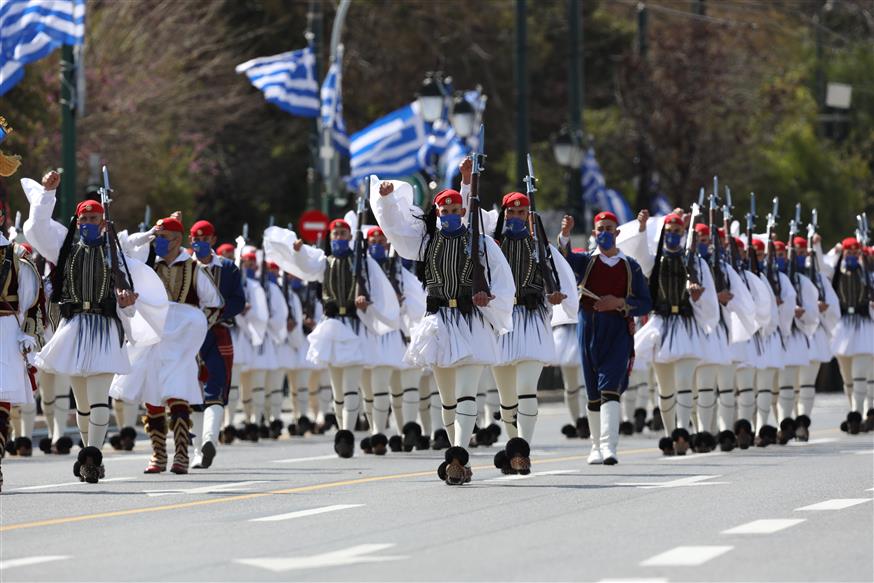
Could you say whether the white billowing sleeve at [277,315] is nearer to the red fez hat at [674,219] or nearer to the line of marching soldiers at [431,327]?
the line of marching soldiers at [431,327]

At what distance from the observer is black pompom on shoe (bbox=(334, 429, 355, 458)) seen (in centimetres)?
2120

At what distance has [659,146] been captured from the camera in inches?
1858

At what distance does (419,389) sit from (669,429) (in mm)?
3193

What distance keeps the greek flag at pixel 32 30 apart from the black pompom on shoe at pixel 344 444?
9.32 meters

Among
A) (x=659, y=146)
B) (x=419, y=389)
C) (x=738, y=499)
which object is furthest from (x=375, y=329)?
(x=659, y=146)

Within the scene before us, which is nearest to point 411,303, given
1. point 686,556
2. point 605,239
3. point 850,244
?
point 605,239

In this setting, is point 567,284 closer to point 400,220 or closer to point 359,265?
point 400,220

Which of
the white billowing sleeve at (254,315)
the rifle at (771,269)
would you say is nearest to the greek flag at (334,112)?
the white billowing sleeve at (254,315)

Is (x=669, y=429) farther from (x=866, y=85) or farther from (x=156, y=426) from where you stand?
(x=866, y=85)

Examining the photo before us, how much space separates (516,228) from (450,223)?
3.65 feet

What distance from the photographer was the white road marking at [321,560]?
37.5 ft

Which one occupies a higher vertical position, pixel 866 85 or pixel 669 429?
pixel 866 85

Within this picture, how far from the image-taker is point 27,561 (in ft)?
39.1

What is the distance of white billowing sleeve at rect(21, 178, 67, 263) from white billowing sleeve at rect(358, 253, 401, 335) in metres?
5.07
